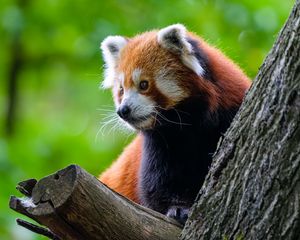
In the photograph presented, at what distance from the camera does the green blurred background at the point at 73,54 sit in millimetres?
6262

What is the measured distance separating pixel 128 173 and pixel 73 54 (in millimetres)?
3558

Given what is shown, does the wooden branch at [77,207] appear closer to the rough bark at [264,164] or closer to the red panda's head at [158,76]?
the rough bark at [264,164]

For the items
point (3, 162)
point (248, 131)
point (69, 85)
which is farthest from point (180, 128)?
point (69, 85)

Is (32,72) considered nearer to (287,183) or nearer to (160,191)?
(160,191)

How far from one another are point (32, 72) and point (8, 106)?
594 mm

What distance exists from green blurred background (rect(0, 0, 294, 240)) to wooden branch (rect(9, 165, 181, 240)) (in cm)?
255

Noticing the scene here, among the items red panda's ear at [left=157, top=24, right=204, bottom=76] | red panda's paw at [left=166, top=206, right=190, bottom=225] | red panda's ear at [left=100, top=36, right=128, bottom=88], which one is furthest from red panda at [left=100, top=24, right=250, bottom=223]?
red panda's ear at [left=100, top=36, right=128, bottom=88]

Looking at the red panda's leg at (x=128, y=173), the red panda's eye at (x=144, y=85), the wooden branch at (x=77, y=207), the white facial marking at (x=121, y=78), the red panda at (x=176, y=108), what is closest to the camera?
the wooden branch at (x=77, y=207)

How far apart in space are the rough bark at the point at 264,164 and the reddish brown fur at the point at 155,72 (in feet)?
3.26

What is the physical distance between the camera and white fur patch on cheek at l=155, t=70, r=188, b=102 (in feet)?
12.2

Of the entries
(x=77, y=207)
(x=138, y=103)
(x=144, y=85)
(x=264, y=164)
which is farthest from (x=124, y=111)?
(x=264, y=164)

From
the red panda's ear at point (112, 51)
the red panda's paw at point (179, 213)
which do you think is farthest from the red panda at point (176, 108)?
the red panda's ear at point (112, 51)

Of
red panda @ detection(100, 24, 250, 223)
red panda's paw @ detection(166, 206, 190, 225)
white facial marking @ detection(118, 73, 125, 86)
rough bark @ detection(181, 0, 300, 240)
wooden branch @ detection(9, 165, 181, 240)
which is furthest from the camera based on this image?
white facial marking @ detection(118, 73, 125, 86)

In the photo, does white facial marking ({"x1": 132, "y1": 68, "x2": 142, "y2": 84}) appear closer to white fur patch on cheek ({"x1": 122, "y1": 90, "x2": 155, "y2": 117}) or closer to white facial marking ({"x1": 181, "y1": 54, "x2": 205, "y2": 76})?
white fur patch on cheek ({"x1": 122, "y1": 90, "x2": 155, "y2": 117})
